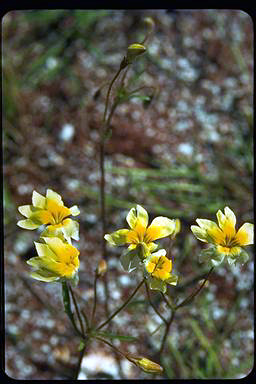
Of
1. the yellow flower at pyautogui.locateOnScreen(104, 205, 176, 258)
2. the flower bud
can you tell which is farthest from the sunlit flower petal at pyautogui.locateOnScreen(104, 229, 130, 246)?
the flower bud

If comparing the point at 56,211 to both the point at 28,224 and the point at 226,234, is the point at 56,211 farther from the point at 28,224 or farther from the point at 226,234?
the point at 226,234

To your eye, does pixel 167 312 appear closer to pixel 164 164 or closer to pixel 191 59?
pixel 164 164

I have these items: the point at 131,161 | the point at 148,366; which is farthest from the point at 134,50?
the point at 131,161

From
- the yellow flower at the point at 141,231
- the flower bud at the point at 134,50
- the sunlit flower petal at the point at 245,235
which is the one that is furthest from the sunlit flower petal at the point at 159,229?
the flower bud at the point at 134,50

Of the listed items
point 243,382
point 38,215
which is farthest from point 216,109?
point 38,215

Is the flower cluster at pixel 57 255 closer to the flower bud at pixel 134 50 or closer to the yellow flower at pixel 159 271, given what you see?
the yellow flower at pixel 159 271

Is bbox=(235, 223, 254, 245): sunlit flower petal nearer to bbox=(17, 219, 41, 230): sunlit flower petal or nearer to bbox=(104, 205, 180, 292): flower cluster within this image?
bbox=(104, 205, 180, 292): flower cluster
